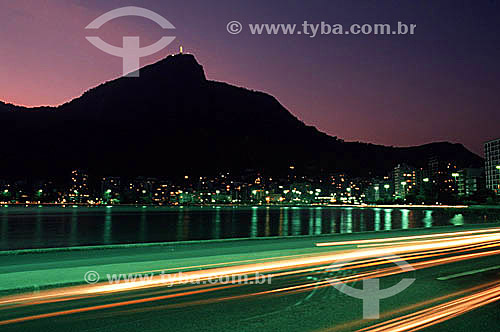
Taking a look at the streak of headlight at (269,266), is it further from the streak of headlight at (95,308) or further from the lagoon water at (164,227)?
the lagoon water at (164,227)

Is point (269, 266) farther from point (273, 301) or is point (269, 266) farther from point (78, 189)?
point (78, 189)

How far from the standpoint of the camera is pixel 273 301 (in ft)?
26.6

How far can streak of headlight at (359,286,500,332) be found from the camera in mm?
6422

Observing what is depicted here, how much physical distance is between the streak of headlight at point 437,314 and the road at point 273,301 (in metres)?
0.02

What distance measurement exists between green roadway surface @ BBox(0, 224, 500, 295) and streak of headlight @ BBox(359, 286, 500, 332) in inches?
251

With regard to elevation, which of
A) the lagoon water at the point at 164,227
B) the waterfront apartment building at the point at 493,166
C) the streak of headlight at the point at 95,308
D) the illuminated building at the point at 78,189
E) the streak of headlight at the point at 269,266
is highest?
the waterfront apartment building at the point at 493,166

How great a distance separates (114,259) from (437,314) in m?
8.80

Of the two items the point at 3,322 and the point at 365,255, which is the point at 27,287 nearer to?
the point at 3,322

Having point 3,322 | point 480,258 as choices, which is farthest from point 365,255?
point 3,322

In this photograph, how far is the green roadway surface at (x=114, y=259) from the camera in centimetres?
959

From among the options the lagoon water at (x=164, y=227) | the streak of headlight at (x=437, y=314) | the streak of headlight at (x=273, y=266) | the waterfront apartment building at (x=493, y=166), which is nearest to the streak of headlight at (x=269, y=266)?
the streak of headlight at (x=273, y=266)

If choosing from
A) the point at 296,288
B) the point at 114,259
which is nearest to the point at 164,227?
the point at 114,259

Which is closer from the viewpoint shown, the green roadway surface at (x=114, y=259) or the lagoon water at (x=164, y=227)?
the green roadway surface at (x=114, y=259)

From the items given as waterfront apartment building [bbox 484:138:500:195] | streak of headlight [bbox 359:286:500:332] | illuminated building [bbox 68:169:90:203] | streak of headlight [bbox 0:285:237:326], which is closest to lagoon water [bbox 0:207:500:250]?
streak of headlight [bbox 0:285:237:326]
